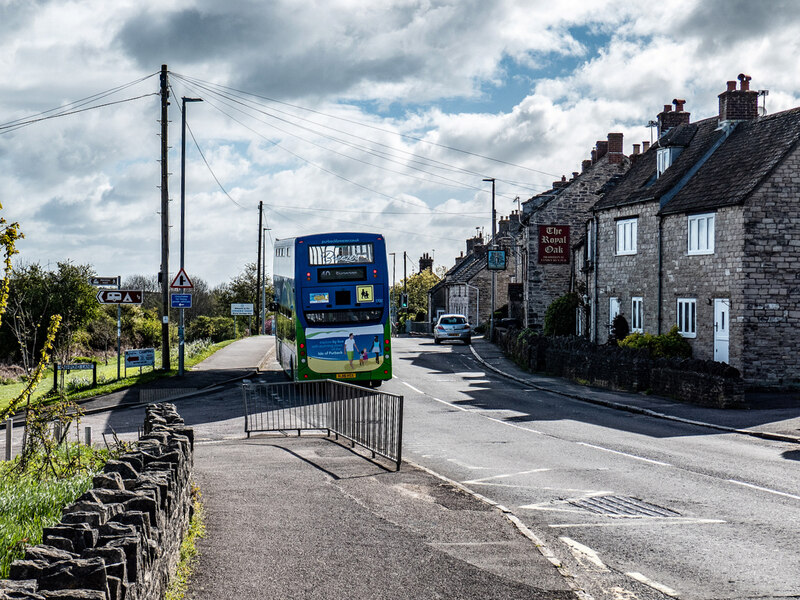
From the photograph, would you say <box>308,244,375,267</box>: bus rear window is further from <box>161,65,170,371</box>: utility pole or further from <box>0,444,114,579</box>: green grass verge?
<box>0,444,114,579</box>: green grass verge

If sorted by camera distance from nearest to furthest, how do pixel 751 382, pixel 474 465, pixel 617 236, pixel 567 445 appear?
pixel 474 465 → pixel 567 445 → pixel 751 382 → pixel 617 236

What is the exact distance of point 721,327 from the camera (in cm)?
2731

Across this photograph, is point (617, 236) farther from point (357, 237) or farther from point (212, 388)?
point (212, 388)

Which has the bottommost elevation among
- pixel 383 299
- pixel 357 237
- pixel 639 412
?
pixel 639 412

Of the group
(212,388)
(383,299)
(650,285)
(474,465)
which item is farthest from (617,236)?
(474,465)

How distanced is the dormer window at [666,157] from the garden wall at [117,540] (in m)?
31.0

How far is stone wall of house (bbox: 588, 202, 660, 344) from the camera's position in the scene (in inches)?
1267

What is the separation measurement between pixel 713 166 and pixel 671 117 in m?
9.83

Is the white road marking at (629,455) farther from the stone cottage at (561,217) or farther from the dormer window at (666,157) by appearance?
the stone cottage at (561,217)

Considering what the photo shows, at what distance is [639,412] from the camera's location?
21.5 meters

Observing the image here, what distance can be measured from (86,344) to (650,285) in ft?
106

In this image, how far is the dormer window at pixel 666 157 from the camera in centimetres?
3466

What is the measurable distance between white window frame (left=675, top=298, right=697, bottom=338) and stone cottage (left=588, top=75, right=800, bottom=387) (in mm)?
37

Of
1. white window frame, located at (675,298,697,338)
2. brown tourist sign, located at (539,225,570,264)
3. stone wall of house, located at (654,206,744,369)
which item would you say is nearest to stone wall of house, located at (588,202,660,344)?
stone wall of house, located at (654,206,744,369)
